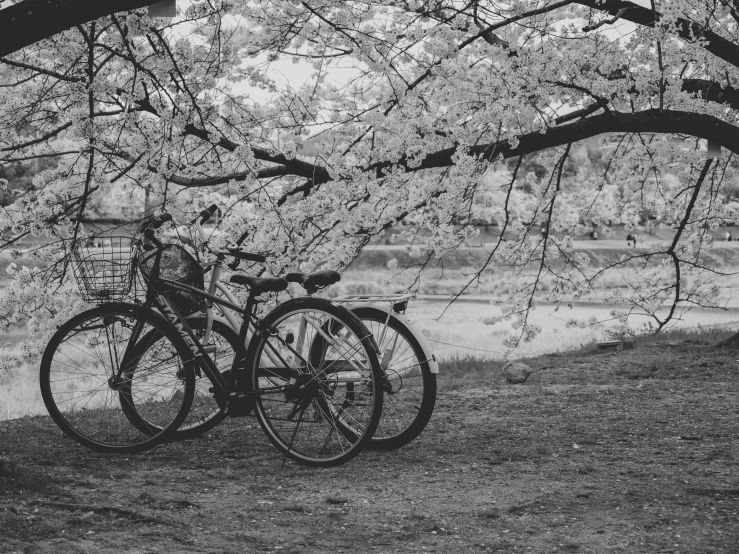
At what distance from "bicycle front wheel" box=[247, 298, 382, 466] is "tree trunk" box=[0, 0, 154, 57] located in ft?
4.93

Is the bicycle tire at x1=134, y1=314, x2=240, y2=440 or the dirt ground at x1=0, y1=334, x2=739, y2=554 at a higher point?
the bicycle tire at x1=134, y1=314, x2=240, y2=440

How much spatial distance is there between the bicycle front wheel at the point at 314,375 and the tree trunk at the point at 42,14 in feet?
4.93

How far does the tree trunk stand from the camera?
11.0ft

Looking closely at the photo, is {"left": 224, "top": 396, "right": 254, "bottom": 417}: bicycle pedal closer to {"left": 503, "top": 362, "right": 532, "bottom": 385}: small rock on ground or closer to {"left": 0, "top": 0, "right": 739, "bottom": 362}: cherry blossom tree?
{"left": 0, "top": 0, "right": 739, "bottom": 362}: cherry blossom tree

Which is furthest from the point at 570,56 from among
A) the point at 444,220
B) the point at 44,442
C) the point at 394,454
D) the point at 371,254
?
the point at 371,254

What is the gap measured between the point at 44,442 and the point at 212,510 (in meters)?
1.73

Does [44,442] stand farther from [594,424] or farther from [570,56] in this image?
[570,56]

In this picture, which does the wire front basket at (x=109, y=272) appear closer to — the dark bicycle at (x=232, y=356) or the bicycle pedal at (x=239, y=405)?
the dark bicycle at (x=232, y=356)

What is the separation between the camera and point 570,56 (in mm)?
6449

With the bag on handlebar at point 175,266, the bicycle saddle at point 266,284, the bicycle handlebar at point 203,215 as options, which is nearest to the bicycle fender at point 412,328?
the bicycle saddle at point 266,284

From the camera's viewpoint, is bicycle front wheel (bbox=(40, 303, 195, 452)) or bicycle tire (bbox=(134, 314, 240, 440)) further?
bicycle tire (bbox=(134, 314, 240, 440))

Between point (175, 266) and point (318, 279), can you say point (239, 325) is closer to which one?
point (175, 266)

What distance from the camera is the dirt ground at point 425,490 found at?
300cm

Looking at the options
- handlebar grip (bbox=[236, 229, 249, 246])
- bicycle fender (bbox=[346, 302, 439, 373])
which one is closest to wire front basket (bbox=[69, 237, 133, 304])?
bicycle fender (bbox=[346, 302, 439, 373])
